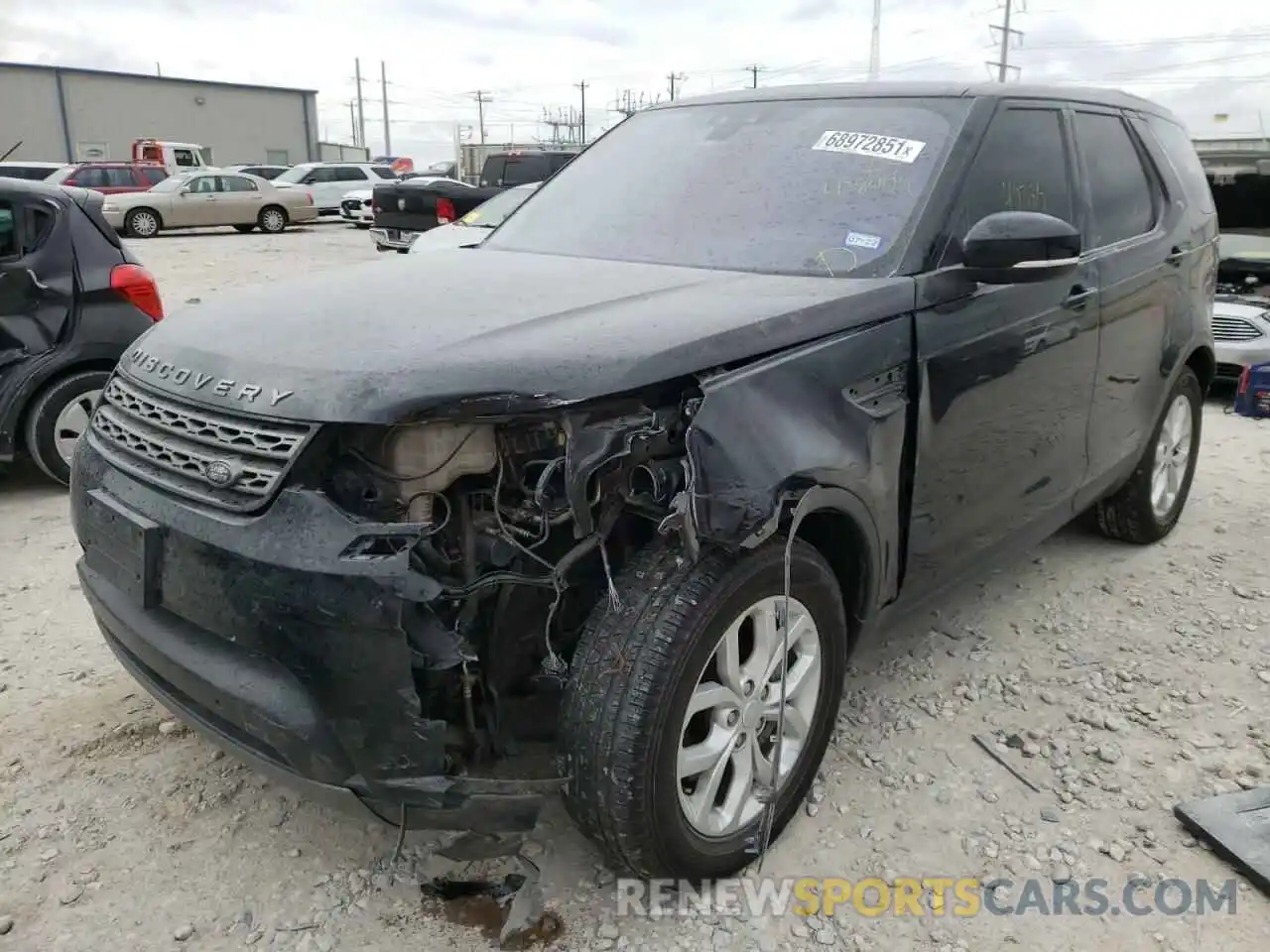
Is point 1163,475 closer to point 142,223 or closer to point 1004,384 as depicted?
point 1004,384

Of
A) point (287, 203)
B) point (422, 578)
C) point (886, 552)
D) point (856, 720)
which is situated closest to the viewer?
point (422, 578)

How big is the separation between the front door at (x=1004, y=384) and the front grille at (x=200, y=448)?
1.63 m

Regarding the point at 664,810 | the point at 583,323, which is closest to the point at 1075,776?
the point at 664,810

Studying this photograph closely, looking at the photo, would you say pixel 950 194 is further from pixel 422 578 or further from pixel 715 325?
pixel 422 578

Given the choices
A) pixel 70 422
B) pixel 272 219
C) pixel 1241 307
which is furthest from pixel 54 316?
pixel 272 219

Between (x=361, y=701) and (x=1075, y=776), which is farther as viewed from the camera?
(x=1075, y=776)

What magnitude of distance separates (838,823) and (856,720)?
1.73 ft

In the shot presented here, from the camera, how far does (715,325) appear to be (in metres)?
2.27

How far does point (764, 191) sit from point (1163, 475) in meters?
2.62

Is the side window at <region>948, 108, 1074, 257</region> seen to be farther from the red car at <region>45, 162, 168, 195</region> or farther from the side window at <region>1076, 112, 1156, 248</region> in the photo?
the red car at <region>45, 162, 168, 195</region>

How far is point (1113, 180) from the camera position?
3793 mm

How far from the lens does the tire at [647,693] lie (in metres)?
2.10

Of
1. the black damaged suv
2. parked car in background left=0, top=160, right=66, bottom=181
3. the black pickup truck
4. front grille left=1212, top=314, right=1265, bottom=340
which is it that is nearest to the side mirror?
the black damaged suv

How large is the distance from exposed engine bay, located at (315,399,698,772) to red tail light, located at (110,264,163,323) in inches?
153
